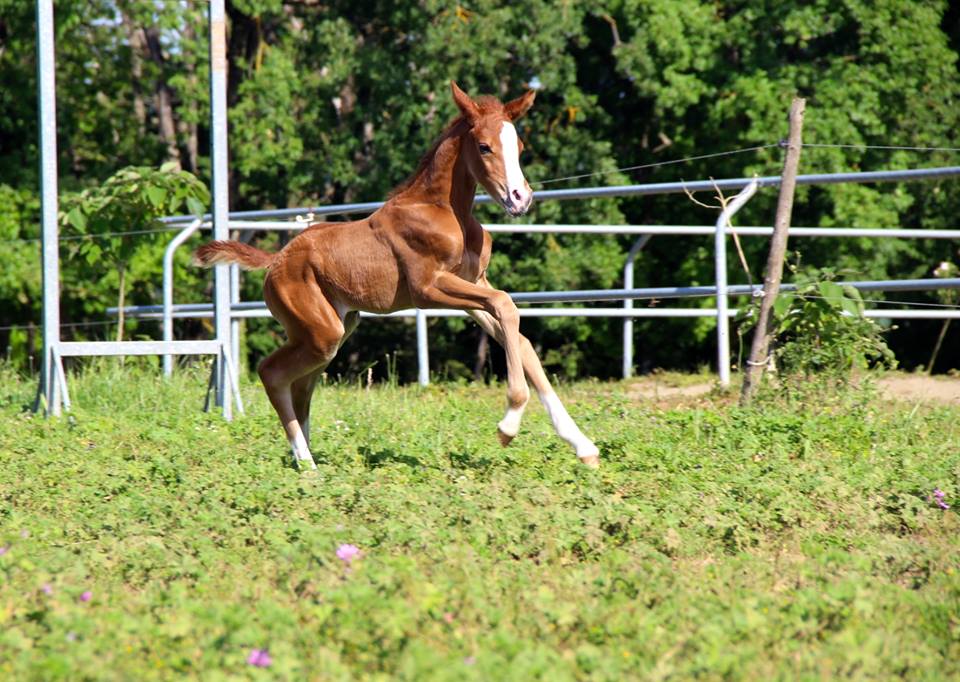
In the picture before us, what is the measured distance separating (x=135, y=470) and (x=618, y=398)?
12.4ft

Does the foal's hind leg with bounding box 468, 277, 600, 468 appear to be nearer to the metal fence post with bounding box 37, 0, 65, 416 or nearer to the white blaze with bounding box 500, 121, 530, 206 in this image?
the white blaze with bounding box 500, 121, 530, 206

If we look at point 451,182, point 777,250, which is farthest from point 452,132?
point 777,250

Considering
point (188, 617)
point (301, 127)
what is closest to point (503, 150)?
point (188, 617)

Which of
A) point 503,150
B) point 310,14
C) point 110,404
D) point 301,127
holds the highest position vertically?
point 310,14

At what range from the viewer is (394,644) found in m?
3.69

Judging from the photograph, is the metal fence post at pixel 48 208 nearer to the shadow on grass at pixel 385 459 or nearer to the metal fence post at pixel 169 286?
the metal fence post at pixel 169 286

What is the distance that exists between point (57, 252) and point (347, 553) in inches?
210

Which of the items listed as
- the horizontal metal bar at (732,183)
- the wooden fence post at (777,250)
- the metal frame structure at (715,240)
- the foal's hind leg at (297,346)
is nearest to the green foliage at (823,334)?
the wooden fence post at (777,250)

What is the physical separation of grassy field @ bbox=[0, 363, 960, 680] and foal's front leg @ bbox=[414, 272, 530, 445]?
33 centimetres

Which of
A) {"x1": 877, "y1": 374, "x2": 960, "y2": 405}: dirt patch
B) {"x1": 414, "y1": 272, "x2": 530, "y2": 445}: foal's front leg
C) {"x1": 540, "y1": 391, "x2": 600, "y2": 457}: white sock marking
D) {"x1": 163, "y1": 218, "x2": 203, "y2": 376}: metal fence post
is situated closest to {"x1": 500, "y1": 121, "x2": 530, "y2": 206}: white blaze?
{"x1": 414, "y1": 272, "x2": 530, "y2": 445}: foal's front leg

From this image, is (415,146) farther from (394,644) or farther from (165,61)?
(394,644)

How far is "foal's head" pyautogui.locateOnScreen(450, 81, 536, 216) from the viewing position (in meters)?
6.10

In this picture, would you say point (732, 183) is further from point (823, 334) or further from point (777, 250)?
point (823, 334)

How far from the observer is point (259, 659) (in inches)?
138
